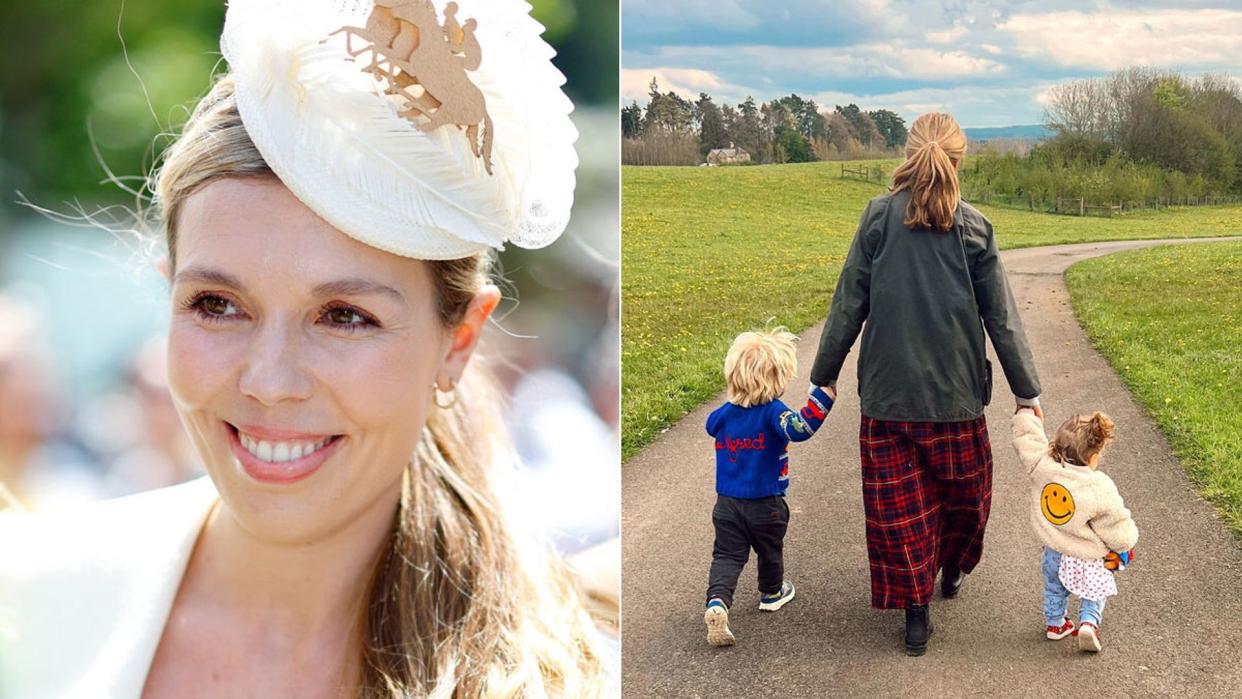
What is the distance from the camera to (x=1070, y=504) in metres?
2.29

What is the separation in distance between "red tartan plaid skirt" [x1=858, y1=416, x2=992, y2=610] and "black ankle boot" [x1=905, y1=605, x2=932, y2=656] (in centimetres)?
3

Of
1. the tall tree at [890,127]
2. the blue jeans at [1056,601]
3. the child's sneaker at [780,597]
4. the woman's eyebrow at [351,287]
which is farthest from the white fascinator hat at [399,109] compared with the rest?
the blue jeans at [1056,601]

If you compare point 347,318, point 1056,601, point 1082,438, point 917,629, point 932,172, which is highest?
point 932,172

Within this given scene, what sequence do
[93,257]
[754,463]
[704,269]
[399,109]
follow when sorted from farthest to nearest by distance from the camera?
[704,269] < [754,463] < [93,257] < [399,109]

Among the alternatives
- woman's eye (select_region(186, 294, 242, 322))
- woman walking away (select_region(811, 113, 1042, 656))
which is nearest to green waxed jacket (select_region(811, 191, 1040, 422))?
woman walking away (select_region(811, 113, 1042, 656))

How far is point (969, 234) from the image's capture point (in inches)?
89.5

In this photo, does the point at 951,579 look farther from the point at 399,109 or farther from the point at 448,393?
the point at 399,109

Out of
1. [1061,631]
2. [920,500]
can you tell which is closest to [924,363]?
[920,500]

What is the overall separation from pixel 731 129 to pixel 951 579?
1.08m

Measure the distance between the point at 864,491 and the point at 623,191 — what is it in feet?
2.76

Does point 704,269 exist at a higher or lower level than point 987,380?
higher

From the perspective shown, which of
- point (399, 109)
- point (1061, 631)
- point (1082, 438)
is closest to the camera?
point (399, 109)

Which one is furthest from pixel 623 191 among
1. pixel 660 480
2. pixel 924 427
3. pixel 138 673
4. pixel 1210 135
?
Answer: pixel 138 673

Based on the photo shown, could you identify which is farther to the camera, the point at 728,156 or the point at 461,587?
the point at 728,156
